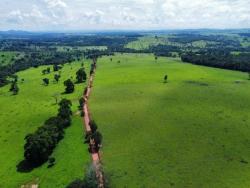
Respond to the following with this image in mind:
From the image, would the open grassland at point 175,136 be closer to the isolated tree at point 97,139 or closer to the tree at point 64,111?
the isolated tree at point 97,139

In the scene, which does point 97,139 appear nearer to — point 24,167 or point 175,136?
point 24,167

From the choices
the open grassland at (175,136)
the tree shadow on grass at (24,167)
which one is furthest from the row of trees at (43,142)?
the open grassland at (175,136)

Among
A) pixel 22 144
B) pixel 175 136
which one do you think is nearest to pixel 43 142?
pixel 22 144

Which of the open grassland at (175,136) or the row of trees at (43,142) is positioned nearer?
the open grassland at (175,136)

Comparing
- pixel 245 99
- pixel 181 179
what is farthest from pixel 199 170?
pixel 245 99

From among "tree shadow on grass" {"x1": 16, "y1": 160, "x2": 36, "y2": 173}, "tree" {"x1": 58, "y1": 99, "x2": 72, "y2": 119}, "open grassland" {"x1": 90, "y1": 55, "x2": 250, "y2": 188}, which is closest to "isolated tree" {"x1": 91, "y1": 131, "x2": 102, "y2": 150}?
"open grassland" {"x1": 90, "y1": 55, "x2": 250, "y2": 188}
